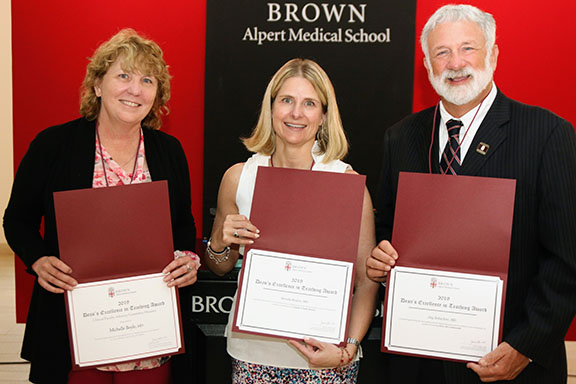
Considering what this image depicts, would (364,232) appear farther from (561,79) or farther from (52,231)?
(561,79)

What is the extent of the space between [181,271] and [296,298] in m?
0.42


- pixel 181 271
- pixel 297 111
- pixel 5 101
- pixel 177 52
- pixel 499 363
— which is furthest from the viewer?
pixel 5 101

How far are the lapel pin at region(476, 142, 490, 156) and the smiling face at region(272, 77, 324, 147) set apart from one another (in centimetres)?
59

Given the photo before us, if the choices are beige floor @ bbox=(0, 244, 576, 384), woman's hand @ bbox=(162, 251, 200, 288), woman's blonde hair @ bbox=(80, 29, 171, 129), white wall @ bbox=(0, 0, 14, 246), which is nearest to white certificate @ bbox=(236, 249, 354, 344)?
woman's hand @ bbox=(162, 251, 200, 288)

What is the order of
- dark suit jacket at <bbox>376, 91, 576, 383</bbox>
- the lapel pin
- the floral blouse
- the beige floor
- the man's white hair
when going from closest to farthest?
dark suit jacket at <bbox>376, 91, 576, 383</bbox>, the lapel pin, the man's white hair, the floral blouse, the beige floor

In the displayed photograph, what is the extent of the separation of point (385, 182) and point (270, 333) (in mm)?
698

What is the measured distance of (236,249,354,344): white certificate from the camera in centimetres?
158

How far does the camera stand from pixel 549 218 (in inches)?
59.2

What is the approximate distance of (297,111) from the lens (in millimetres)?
1893

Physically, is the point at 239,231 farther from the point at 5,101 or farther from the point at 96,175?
the point at 5,101

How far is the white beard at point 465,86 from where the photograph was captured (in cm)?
168

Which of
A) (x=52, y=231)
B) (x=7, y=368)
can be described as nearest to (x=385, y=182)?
Answer: (x=52, y=231)

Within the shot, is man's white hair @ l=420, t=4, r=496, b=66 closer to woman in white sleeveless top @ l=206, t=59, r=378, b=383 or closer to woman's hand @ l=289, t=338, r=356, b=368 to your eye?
woman in white sleeveless top @ l=206, t=59, r=378, b=383

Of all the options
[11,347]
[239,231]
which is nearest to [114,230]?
[239,231]
